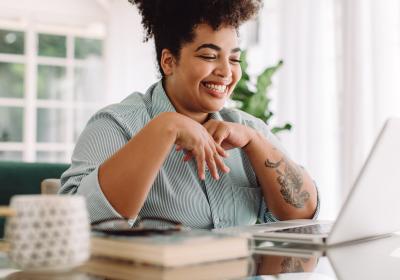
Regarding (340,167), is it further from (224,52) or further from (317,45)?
(224,52)

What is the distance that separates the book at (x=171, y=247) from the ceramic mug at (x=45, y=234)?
0.31 feet

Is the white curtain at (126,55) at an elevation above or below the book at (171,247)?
above

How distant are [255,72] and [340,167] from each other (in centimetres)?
141

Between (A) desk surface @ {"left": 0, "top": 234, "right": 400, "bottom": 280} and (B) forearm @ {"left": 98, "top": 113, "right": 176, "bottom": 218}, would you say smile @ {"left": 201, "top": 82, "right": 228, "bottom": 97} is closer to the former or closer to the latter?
(B) forearm @ {"left": 98, "top": 113, "right": 176, "bottom": 218}

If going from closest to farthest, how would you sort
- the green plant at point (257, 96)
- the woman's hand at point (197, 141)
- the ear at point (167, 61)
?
the woman's hand at point (197, 141), the ear at point (167, 61), the green plant at point (257, 96)

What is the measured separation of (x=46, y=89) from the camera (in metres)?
5.60

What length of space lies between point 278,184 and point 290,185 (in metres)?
A: 0.03

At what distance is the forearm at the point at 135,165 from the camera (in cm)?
127

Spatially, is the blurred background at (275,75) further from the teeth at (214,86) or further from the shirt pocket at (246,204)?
the shirt pocket at (246,204)

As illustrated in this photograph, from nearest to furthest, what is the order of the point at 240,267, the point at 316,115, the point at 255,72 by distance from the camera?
the point at 240,267 < the point at 316,115 < the point at 255,72

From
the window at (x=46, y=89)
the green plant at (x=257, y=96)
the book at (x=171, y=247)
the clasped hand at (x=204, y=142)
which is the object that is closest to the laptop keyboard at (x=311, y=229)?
the clasped hand at (x=204, y=142)

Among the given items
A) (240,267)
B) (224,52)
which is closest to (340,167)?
(224,52)

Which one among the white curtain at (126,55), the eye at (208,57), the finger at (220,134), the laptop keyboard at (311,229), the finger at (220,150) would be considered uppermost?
the white curtain at (126,55)

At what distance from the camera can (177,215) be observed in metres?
1.54
